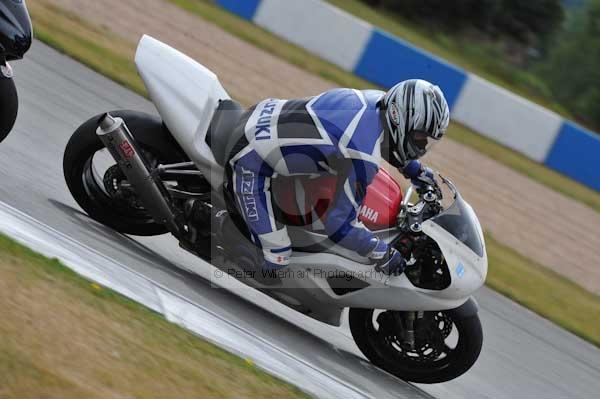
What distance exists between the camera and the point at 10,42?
18.8 ft

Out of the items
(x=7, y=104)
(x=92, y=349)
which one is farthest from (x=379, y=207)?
(x=92, y=349)

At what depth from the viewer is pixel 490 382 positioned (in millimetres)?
6875

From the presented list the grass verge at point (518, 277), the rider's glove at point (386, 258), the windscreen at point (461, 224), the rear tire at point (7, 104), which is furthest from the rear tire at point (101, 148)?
the grass verge at point (518, 277)

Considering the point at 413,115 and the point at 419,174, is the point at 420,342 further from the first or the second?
the point at 413,115

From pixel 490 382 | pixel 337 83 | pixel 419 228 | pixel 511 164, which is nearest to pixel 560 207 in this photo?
pixel 511 164

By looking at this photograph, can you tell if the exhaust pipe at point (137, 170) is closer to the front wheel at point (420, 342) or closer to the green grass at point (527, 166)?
the front wheel at point (420, 342)

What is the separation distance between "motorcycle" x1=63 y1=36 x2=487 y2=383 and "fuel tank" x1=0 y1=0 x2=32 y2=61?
707 millimetres

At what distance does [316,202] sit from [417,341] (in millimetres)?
1061

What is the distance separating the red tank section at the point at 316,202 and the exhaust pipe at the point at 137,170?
2.32ft

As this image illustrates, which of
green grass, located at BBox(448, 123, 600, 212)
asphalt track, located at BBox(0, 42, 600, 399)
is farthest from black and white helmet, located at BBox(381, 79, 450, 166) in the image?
green grass, located at BBox(448, 123, 600, 212)

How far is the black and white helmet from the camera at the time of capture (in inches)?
226

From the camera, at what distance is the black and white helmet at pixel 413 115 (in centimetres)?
575

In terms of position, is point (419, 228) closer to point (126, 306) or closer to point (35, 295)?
point (126, 306)

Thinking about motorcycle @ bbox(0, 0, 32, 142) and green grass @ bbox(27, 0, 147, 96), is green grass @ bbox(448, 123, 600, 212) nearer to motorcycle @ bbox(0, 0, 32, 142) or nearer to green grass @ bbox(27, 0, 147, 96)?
green grass @ bbox(27, 0, 147, 96)
